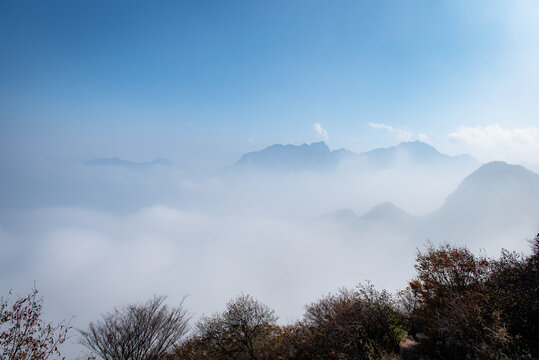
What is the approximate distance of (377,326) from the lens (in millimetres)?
27016

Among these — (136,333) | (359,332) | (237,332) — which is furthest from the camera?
(237,332)

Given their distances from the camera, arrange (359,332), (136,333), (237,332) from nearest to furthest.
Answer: (359,332) < (136,333) < (237,332)

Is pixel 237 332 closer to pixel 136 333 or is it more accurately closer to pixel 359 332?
pixel 136 333

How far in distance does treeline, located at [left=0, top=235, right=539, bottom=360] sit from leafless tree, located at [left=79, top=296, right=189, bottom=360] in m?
0.11

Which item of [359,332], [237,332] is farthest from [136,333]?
[359,332]

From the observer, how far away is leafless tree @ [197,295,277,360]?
32.0 m

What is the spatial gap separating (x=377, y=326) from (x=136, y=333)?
1080 inches

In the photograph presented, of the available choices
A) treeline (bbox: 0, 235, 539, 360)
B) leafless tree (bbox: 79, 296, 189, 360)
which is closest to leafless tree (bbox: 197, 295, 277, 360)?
treeline (bbox: 0, 235, 539, 360)

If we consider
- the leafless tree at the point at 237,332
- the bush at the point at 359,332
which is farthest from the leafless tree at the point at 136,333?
the bush at the point at 359,332

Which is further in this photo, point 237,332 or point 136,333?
point 237,332

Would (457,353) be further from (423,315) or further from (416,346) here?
(423,315)

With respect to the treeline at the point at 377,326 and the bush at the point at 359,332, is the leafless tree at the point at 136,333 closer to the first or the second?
the treeline at the point at 377,326

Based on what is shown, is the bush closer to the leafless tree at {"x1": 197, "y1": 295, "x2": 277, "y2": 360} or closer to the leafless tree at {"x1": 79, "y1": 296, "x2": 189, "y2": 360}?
the leafless tree at {"x1": 197, "y1": 295, "x2": 277, "y2": 360}

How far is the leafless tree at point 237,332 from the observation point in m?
32.0
